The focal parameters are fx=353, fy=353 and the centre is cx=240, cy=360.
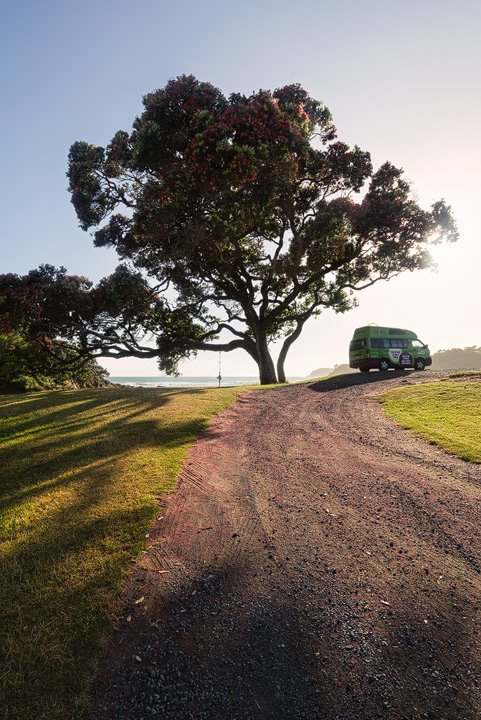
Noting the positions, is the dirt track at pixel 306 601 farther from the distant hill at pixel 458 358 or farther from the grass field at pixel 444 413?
the distant hill at pixel 458 358

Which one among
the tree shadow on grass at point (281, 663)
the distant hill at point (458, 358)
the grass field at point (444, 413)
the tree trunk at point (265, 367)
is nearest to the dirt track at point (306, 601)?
the tree shadow on grass at point (281, 663)

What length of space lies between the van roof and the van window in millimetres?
412

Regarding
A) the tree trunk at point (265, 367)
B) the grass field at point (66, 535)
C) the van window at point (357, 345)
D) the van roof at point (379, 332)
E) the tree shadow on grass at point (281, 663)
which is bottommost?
the tree shadow on grass at point (281, 663)

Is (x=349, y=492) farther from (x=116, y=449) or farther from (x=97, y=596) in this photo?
(x=116, y=449)

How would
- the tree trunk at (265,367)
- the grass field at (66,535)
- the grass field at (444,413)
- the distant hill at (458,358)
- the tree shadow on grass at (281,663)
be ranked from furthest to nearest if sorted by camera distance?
the distant hill at (458,358)
the tree trunk at (265,367)
the grass field at (444,413)
the grass field at (66,535)
the tree shadow on grass at (281,663)

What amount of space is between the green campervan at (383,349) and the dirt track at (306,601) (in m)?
17.5

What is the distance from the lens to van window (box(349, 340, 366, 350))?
954 inches

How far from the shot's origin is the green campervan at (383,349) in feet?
79.0

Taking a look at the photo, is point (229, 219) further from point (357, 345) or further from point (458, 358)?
point (458, 358)

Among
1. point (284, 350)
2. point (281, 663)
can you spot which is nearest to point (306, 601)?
point (281, 663)

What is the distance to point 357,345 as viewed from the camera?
24.7 m

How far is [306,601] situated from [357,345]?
Answer: 22.5 metres

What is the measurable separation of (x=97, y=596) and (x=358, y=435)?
790 centimetres

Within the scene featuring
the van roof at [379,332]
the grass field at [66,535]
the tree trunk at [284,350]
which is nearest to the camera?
the grass field at [66,535]
